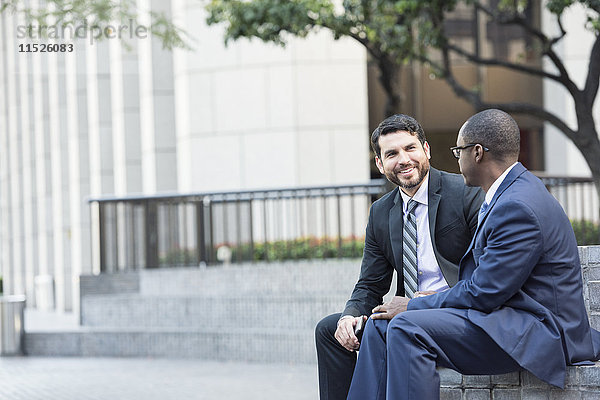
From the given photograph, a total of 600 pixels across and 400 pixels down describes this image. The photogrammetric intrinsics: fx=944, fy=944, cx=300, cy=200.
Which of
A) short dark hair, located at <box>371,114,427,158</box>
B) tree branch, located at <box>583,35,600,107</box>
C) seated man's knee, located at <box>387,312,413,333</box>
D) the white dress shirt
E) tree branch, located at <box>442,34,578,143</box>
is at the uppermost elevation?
tree branch, located at <box>583,35,600,107</box>

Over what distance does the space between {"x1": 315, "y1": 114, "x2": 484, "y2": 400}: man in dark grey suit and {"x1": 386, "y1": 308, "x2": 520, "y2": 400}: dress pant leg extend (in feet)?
2.29

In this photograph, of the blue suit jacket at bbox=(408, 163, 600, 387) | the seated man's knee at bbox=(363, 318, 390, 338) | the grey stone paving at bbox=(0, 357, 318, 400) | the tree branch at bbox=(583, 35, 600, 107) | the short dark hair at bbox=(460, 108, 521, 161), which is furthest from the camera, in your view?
the tree branch at bbox=(583, 35, 600, 107)

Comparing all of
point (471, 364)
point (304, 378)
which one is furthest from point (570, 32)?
point (471, 364)

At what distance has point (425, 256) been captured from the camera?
514 centimetres

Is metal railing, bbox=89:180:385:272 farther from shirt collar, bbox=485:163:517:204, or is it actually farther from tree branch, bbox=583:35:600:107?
shirt collar, bbox=485:163:517:204

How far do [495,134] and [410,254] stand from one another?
0.99 metres

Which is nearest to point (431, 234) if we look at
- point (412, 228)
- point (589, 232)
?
point (412, 228)

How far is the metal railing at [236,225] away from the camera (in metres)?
12.9

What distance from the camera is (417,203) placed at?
17.1 ft

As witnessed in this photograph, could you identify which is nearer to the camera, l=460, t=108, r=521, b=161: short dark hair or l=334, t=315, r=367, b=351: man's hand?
l=460, t=108, r=521, b=161: short dark hair

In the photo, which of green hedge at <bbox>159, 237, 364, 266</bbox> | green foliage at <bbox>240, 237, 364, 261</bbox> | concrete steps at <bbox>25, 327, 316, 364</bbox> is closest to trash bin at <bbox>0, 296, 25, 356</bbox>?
concrete steps at <bbox>25, 327, 316, 364</bbox>

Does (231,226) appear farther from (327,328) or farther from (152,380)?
(327,328)

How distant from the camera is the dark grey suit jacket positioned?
16.8 feet

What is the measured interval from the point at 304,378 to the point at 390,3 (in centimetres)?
433
